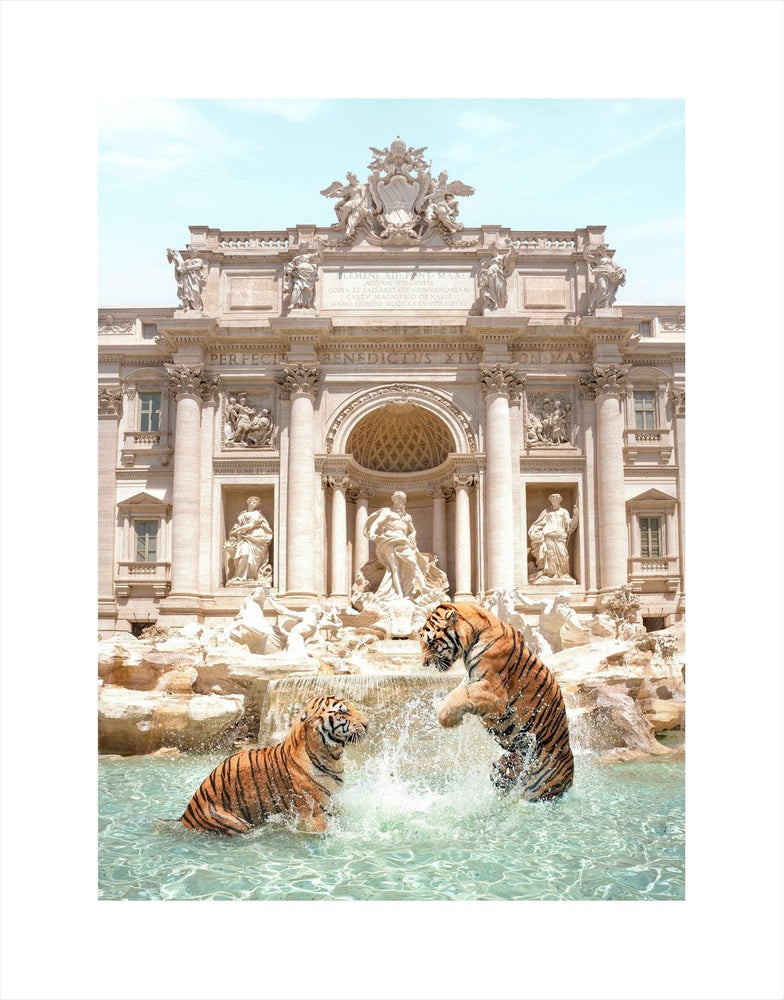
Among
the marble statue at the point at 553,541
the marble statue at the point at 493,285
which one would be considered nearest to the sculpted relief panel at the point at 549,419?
the marble statue at the point at 553,541

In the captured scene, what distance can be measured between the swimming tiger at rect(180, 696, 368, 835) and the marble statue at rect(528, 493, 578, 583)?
12326 millimetres

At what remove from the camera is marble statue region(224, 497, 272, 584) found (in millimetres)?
20859

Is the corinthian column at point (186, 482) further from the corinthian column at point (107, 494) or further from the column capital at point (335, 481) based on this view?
the column capital at point (335, 481)

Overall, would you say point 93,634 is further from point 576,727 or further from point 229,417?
point 229,417

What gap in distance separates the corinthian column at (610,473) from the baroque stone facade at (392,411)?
5cm

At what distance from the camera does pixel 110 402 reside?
21.8 m

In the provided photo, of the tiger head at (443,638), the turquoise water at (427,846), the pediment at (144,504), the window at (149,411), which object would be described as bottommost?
the turquoise water at (427,846)

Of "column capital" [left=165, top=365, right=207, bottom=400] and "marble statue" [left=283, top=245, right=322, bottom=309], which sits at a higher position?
"marble statue" [left=283, top=245, right=322, bottom=309]

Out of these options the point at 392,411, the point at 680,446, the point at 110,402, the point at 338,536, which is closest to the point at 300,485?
the point at 338,536

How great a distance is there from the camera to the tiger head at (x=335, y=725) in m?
9.05

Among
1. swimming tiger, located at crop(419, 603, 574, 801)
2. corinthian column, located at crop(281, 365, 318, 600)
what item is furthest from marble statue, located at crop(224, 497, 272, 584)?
swimming tiger, located at crop(419, 603, 574, 801)

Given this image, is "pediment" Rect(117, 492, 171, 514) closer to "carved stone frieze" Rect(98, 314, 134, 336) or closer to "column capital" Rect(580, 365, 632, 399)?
"carved stone frieze" Rect(98, 314, 134, 336)

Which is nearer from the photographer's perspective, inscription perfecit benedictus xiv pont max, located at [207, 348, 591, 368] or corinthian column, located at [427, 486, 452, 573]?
inscription perfecit benedictus xiv pont max, located at [207, 348, 591, 368]

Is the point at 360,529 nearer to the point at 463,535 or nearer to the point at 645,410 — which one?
the point at 463,535
